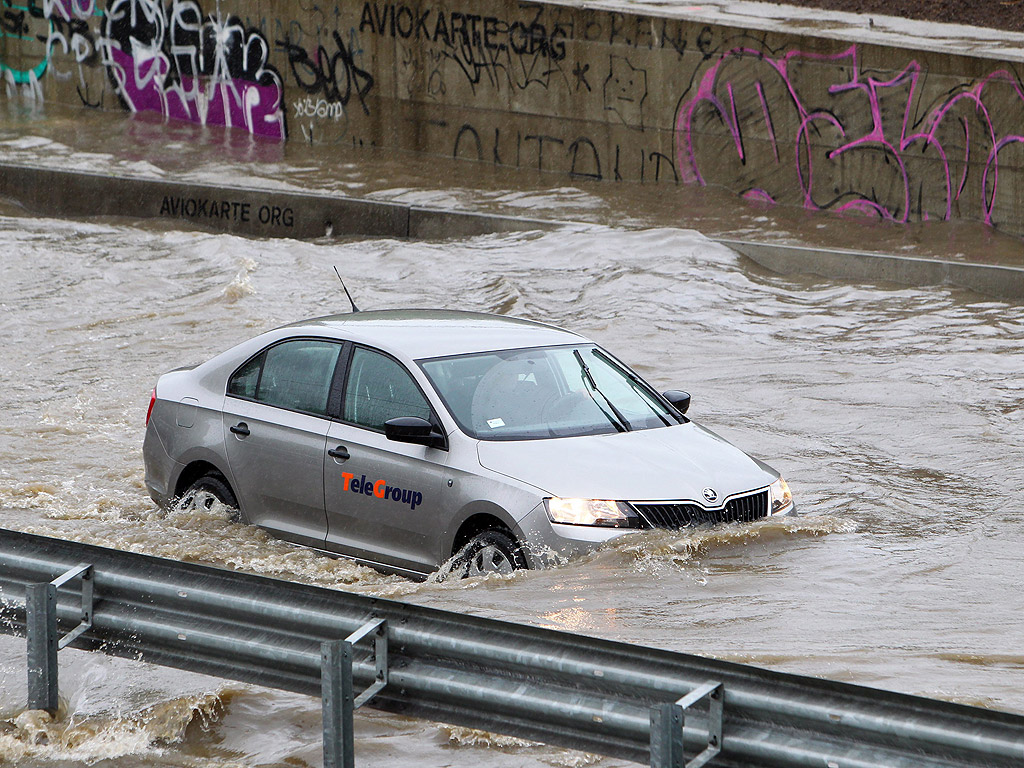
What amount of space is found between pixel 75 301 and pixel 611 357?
1016cm

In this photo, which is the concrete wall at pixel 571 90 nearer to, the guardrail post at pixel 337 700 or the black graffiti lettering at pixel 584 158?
the black graffiti lettering at pixel 584 158

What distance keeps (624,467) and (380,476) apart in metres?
1.29

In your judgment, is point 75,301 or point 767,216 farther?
point 767,216

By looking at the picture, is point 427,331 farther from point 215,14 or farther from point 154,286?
point 215,14

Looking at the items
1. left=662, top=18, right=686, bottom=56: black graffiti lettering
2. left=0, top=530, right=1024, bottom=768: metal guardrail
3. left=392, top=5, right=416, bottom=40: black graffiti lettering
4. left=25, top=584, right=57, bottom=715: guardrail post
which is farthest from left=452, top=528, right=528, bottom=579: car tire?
left=392, top=5, right=416, bottom=40: black graffiti lettering

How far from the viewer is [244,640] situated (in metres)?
4.92

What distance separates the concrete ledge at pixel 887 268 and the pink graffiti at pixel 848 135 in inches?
113

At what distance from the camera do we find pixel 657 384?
43.1 feet

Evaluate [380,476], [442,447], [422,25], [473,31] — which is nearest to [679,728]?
[442,447]

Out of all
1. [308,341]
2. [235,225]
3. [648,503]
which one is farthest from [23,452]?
[235,225]

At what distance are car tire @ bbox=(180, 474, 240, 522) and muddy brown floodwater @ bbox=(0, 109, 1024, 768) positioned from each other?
0.11 m

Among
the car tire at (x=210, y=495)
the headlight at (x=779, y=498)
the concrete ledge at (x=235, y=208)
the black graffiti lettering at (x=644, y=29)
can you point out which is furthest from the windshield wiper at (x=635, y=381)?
the black graffiti lettering at (x=644, y=29)

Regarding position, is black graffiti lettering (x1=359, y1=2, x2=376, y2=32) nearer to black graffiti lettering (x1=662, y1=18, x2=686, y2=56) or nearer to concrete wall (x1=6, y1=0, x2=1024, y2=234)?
concrete wall (x1=6, y1=0, x2=1024, y2=234)

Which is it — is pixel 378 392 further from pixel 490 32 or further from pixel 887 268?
pixel 490 32
